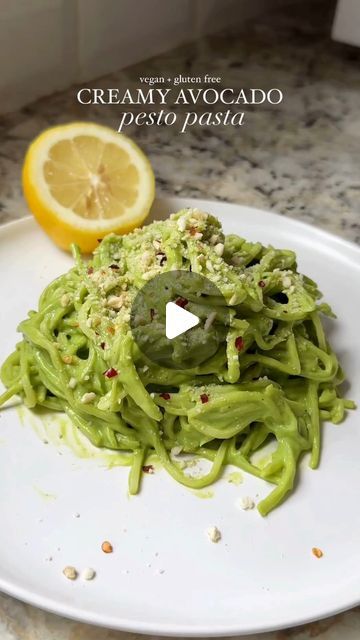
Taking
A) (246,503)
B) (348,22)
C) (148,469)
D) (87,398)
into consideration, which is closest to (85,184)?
(87,398)

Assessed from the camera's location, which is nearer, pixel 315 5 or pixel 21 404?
pixel 21 404

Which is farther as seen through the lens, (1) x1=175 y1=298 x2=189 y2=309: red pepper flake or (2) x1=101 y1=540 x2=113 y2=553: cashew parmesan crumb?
(1) x1=175 y1=298 x2=189 y2=309: red pepper flake

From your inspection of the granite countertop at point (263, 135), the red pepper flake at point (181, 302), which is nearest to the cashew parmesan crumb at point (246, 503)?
the red pepper flake at point (181, 302)

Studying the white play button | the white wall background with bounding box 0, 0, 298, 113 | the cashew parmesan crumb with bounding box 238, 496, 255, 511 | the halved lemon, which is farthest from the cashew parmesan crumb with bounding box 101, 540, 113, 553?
the white wall background with bounding box 0, 0, 298, 113

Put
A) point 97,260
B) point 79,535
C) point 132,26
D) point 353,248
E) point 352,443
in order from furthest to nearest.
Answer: point 132,26 → point 353,248 → point 97,260 → point 352,443 → point 79,535

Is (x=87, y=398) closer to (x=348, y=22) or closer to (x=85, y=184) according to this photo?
(x=85, y=184)

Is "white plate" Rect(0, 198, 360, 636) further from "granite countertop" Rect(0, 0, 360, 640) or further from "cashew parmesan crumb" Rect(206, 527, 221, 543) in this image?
"granite countertop" Rect(0, 0, 360, 640)

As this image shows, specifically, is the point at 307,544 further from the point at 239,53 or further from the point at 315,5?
the point at 315,5

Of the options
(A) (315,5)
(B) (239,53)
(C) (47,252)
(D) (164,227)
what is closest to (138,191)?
(C) (47,252)

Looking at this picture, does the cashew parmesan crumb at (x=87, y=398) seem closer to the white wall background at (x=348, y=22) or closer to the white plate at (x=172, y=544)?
the white plate at (x=172, y=544)
